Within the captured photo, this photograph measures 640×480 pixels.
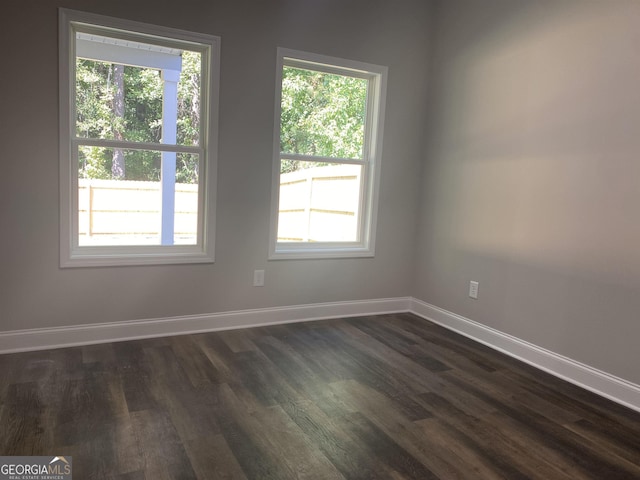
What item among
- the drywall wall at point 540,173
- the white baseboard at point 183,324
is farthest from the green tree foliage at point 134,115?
the drywall wall at point 540,173

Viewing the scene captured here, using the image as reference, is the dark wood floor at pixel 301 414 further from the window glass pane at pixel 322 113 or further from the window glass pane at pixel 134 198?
the window glass pane at pixel 322 113

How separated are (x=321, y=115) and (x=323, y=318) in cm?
170

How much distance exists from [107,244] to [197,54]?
1.49 m

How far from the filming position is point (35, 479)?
1773mm

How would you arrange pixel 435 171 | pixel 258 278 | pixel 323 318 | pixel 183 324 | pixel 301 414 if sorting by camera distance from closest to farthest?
pixel 301 414, pixel 183 324, pixel 258 278, pixel 323 318, pixel 435 171

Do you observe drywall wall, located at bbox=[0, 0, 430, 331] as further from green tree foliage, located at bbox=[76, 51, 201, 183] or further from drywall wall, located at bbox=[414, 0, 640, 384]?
drywall wall, located at bbox=[414, 0, 640, 384]

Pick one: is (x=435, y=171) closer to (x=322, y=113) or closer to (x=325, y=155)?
(x=325, y=155)

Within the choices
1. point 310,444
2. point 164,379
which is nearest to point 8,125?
point 164,379

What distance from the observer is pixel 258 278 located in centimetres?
363

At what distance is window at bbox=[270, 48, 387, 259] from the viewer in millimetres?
3633

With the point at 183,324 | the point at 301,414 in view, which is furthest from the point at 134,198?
the point at 301,414

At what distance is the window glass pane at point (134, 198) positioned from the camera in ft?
10.1

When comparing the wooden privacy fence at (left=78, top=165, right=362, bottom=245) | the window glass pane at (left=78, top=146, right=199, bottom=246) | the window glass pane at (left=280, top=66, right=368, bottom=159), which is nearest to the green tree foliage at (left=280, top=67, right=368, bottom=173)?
the window glass pane at (left=280, top=66, right=368, bottom=159)

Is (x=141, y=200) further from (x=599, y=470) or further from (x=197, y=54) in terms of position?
(x=599, y=470)
